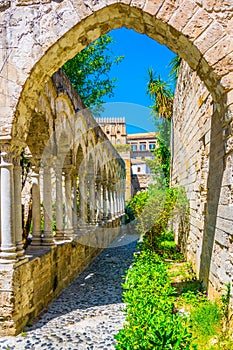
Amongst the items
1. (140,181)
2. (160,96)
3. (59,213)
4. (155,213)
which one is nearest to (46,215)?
(59,213)

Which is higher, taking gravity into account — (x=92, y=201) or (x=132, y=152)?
(x=132, y=152)

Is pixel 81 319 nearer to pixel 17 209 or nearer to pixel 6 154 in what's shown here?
pixel 17 209

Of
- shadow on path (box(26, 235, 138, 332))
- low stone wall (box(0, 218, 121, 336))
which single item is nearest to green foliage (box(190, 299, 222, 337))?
shadow on path (box(26, 235, 138, 332))

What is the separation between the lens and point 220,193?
4.23m

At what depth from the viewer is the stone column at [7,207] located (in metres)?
4.42

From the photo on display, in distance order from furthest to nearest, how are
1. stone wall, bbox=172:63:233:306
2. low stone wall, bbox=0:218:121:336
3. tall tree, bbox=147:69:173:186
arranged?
tall tree, bbox=147:69:173:186
low stone wall, bbox=0:218:121:336
stone wall, bbox=172:63:233:306

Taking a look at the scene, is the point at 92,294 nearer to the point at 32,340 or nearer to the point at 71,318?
the point at 71,318

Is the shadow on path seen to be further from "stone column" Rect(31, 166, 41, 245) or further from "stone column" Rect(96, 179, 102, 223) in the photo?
"stone column" Rect(96, 179, 102, 223)

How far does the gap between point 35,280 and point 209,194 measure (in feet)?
9.09

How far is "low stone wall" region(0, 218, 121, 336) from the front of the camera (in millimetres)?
4227

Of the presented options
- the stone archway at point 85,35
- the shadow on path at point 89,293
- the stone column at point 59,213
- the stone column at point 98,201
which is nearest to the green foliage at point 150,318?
the shadow on path at point 89,293

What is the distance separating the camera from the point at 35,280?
5008 millimetres

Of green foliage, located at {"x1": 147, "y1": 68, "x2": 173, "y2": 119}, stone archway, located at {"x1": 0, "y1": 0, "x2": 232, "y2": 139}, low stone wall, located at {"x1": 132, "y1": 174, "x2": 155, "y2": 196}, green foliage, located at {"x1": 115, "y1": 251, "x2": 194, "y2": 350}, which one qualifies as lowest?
green foliage, located at {"x1": 115, "y1": 251, "x2": 194, "y2": 350}

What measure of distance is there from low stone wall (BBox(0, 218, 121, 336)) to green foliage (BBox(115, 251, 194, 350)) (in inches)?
52.9
